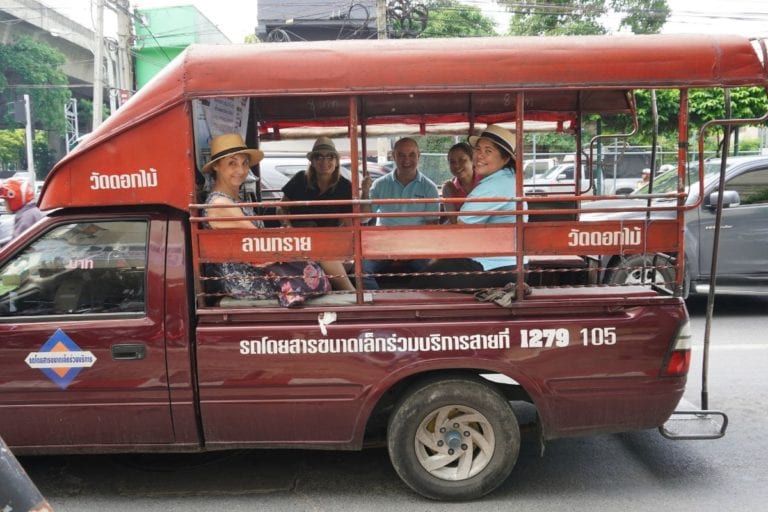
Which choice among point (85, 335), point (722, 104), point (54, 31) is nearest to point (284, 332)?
point (85, 335)

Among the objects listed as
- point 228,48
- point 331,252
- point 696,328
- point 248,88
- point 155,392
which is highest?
point 228,48

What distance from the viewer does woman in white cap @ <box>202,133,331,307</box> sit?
335cm

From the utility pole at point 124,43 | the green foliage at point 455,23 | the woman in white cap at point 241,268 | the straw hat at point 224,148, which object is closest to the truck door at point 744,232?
the woman in white cap at point 241,268

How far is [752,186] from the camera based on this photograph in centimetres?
734

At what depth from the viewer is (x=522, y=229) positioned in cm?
329

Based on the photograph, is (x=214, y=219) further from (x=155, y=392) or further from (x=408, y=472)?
(x=408, y=472)

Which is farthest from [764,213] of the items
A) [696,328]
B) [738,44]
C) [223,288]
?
[223,288]

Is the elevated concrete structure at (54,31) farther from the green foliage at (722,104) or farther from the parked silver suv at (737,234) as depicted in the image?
the parked silver suv at (737,234)

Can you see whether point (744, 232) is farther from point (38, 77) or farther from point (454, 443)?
point (38, 77)

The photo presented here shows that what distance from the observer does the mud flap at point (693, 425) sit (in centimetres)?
352

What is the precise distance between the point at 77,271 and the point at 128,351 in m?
0.53

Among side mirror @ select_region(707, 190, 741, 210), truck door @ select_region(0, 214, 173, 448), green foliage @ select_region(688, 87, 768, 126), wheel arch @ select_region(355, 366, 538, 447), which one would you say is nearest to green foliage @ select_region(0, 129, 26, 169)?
green foliage @ select_region(688, 87, 768, 126)

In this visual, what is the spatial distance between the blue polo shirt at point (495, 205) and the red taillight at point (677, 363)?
919 millimetres

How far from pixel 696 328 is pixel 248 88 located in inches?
229
